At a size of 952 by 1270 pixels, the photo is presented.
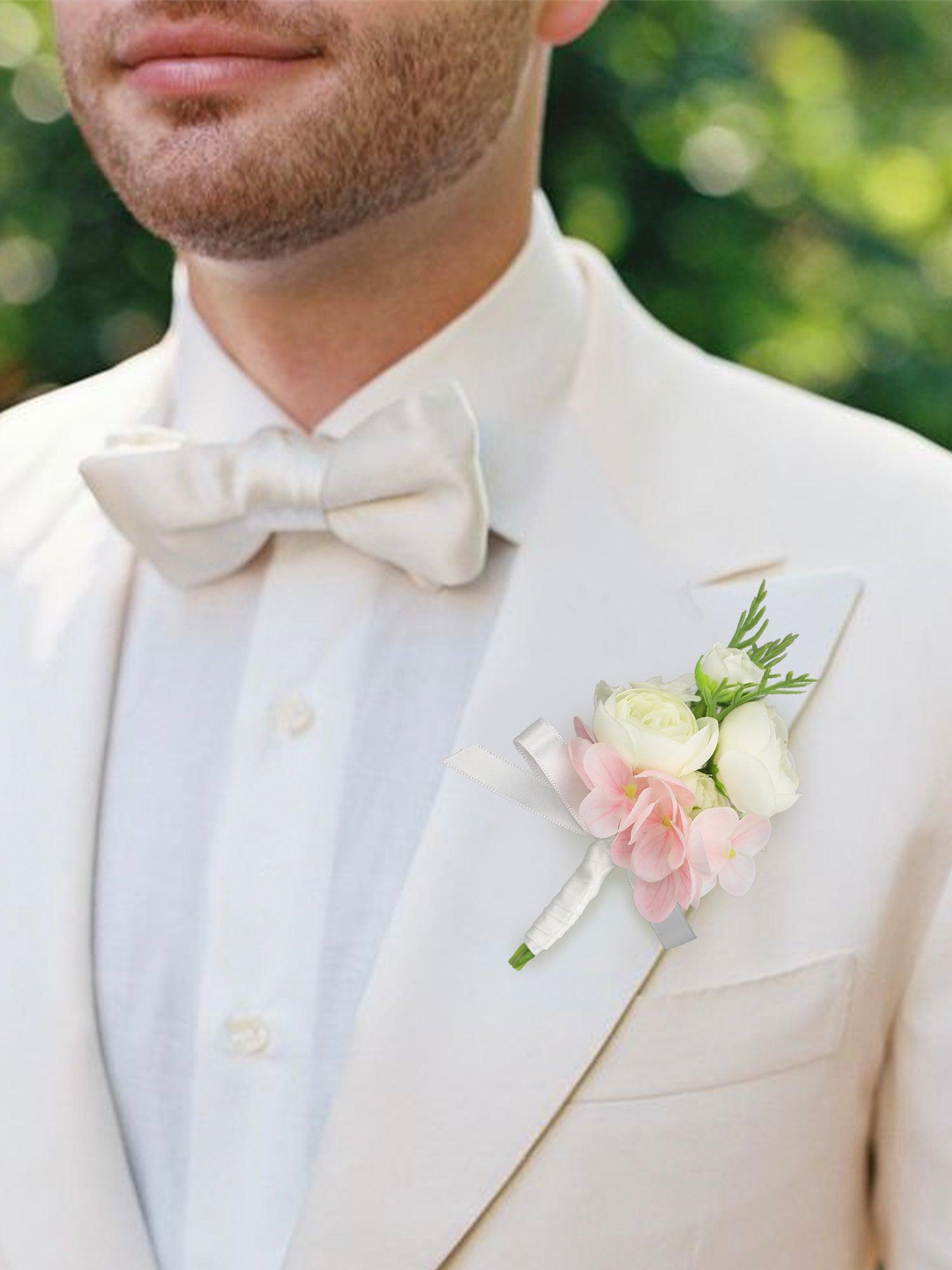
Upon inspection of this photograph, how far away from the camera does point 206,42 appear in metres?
2.50

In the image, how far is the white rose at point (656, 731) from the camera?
224 centimetres

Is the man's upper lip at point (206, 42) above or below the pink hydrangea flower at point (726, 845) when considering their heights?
above

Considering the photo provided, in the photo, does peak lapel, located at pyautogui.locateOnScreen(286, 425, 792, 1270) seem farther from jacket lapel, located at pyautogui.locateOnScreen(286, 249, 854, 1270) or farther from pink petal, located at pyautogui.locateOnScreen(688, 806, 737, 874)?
pink petal, located at pyautogui.locateOnScreen(688, 806, 737, 874)

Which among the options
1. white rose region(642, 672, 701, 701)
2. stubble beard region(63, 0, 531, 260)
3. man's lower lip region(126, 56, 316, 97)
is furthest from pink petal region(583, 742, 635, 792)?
man's lower lip region(126, 56, 316, 97)

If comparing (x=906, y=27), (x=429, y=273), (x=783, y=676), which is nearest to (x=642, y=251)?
(x=906, y=27)

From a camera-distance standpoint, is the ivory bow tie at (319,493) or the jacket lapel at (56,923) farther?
the ivory bow tie at (319,493)

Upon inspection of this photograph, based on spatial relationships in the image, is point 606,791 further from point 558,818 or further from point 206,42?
point 206,42

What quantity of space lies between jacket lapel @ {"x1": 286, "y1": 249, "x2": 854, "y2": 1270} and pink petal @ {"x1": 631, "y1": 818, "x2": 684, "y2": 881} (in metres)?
0.14

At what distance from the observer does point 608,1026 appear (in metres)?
2.34

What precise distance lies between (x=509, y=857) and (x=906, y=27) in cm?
412

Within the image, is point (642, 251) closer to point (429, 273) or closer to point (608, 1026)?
point (429, 273)

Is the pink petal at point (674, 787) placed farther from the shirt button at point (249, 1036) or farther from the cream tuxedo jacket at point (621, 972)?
the shirt button at point (249, 1036)

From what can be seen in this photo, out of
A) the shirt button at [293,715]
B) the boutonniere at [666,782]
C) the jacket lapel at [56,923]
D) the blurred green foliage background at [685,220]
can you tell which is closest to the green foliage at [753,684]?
the boutonniere at [666,782]

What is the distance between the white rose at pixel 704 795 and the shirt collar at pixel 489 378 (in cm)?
47
